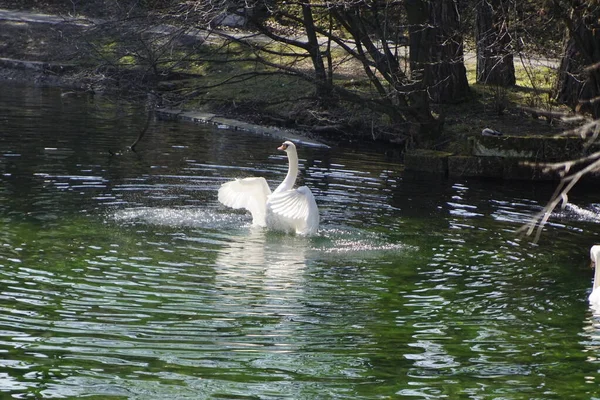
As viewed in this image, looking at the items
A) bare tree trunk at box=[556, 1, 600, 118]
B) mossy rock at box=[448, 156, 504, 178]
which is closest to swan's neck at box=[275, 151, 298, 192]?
bare tree trunk at box=[556, 1, 600, 118]

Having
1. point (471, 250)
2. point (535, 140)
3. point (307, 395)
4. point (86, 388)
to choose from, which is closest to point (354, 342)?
point (307, 395)

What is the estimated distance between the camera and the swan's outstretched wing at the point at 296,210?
11555mm

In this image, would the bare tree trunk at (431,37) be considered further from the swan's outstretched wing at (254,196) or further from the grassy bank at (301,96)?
the swan's outstretched wing at (254,196)

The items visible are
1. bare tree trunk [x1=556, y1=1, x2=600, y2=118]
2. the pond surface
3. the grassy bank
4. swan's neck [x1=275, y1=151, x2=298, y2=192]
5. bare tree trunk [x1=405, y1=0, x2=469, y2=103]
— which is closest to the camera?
the pond surface

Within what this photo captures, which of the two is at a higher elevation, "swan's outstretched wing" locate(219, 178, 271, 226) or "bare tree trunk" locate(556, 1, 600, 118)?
"bare tree trunk" locate(556, 1, 600, 118)

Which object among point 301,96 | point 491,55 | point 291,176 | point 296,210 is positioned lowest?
point 296,210

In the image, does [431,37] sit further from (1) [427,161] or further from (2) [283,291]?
(2) [283,291]

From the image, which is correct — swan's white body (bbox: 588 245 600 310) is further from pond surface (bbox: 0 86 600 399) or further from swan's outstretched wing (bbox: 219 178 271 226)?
swan's outstretched wing (bbox: 219 178 271 226)

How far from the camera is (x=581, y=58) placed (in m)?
19.0

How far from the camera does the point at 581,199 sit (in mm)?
15578

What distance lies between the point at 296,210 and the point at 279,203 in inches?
16.4

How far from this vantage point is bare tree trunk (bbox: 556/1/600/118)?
15789 millimetres

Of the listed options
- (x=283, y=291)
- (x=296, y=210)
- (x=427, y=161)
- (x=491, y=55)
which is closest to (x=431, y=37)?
(x=427, y=161)

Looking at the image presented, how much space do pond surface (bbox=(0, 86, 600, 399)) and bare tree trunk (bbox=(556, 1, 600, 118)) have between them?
236 cm
